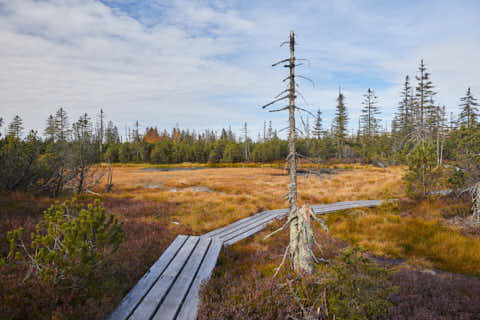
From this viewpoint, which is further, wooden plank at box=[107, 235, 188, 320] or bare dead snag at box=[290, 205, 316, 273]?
bare dead snag at box=[290, 205, 316, 273]

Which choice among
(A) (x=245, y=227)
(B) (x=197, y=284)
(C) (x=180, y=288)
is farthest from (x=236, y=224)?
(C) (x=180, y=288)

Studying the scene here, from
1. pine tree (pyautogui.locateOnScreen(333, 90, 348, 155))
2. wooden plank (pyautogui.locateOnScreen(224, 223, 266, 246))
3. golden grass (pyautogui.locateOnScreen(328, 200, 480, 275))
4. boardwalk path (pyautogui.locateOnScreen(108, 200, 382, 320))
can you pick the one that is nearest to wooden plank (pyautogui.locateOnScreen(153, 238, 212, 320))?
boardwalk path (pyautogui.locateOnScreen(108, 200, 382, 320))

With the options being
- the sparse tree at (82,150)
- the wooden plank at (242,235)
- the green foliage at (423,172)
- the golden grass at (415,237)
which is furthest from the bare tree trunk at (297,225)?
the sparse tree at (82,150)

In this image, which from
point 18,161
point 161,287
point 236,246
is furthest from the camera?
point 18,161

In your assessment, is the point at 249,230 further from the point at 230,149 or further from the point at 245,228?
the point at 230,149

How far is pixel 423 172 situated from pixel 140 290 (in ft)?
39.8

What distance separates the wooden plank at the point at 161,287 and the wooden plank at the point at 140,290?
0.28 feet

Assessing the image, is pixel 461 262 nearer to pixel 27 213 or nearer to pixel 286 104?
pixel 286 104

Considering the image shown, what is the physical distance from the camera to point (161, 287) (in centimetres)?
379

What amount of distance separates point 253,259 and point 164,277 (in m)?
2.30

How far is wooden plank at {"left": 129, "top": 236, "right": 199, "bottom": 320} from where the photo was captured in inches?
124

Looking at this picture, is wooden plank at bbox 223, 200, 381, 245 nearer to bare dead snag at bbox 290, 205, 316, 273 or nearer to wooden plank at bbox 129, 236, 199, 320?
wooden plank at bbox 129, 236, 199, 320

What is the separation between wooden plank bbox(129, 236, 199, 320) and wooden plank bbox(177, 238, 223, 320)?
1.30 feet

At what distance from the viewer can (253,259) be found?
5.62m
